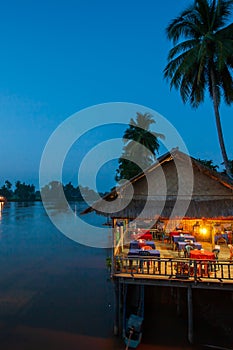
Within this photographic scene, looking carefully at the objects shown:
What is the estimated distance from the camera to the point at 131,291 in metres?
11.0

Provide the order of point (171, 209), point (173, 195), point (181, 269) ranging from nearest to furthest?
1. point (181, 269)
2. point (171, 209)
3. point (173, 195)

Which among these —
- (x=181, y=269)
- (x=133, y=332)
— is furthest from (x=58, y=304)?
(x=181, y=269)

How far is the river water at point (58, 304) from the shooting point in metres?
9.82

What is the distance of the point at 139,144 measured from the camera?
2934 centimetres

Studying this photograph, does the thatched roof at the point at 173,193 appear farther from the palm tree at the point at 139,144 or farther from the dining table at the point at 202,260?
the palm tree at the point at 139,144

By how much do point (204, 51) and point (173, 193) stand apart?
8.35 meters

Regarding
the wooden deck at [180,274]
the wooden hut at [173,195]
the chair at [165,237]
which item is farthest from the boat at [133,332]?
the chair at [165,237]

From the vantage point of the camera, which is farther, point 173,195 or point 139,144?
point 139,144

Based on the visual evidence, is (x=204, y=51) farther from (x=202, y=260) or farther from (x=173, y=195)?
(x=202, y=260)

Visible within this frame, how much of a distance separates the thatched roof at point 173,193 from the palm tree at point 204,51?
554 cm

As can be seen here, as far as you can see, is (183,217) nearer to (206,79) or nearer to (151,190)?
(151,190)

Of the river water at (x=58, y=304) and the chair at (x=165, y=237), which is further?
the chair at (x=165, y=237)

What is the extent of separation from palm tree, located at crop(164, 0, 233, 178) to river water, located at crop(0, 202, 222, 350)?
31.2ft

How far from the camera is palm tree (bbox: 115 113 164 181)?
29406 millimetres
